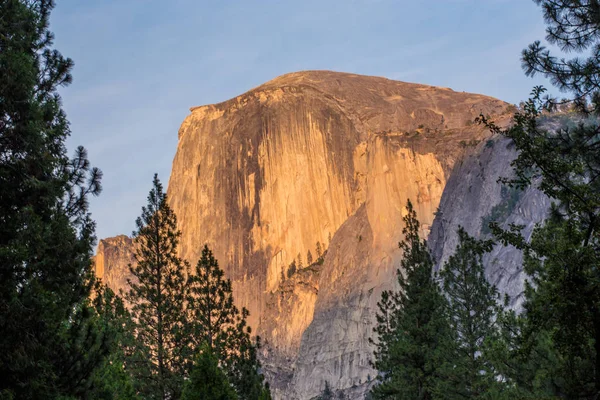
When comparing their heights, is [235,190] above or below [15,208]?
above

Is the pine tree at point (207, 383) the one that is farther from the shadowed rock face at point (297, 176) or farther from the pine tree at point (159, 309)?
the shadowed rock face at point (297, 176)

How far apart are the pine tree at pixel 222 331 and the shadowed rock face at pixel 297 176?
2735 inches

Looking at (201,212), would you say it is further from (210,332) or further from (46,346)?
(46,346)

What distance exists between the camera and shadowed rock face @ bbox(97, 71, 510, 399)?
10738 cm

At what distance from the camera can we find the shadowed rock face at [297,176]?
107 metres

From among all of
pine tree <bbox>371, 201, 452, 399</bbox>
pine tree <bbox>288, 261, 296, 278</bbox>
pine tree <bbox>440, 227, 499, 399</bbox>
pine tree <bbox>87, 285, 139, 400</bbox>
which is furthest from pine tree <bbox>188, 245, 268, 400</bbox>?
pine tree <bbox>288, 261, 296, 278</bbox>

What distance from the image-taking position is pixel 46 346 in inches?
503

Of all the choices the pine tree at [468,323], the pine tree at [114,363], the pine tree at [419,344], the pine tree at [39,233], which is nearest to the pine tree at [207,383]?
the pine tree at [114,363]

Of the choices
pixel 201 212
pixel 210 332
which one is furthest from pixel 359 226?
pixel 210 332

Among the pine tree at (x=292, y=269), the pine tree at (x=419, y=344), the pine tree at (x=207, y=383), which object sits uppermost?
the pine tree at (x=292, y=269)

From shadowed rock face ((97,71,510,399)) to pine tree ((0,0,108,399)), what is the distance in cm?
9013

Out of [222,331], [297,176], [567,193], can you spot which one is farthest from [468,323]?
[297,176]

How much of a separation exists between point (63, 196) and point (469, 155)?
70.7m

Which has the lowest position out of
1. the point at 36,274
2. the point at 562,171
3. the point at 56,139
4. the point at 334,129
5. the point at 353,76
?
the point at 36,274
